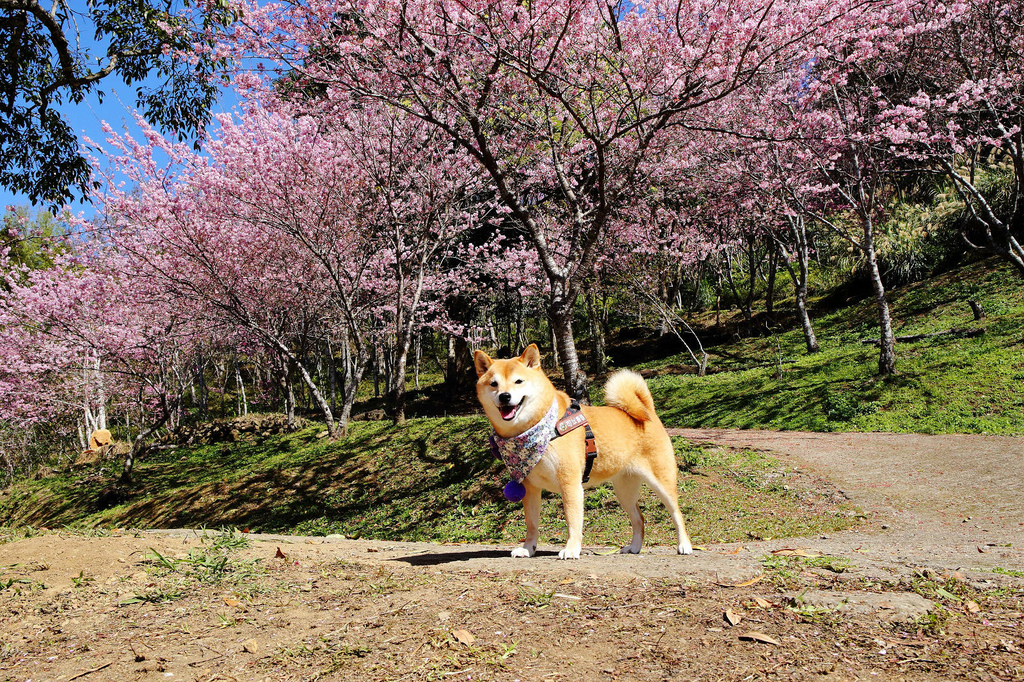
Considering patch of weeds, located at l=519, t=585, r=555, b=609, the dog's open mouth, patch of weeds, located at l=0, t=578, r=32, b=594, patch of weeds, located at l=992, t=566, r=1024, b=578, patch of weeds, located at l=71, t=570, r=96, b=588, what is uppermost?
the dog's open mouth

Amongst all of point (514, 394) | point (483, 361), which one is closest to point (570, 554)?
point (514, 394)

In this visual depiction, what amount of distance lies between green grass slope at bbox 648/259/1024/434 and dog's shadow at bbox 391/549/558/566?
911 cm

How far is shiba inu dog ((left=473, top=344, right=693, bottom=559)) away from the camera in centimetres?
446

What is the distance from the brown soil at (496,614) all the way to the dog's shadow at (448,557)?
0.10 feet

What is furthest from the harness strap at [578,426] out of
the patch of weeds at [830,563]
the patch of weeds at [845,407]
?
the patch of weeds at [845,407]

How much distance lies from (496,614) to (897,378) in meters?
12.7

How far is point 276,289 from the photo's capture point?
17094mm

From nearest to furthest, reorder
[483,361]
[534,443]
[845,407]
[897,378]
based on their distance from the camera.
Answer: [534,443]
[483,361]
[845,407]
[897,378]

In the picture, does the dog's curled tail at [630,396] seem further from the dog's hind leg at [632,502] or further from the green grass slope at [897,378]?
the green grass slope at [897,378]

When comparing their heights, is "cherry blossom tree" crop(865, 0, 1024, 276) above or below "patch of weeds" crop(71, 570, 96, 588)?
above

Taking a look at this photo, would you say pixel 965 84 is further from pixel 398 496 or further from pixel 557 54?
pixel 398 496

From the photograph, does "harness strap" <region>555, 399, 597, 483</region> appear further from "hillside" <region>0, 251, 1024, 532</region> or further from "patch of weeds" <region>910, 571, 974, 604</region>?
"hillside" <region>0, 251, 1024, 532</region>

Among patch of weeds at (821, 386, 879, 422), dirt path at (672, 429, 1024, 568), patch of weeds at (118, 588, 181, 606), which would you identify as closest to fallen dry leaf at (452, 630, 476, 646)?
patch of weeds at (118, 588, 181, 606)

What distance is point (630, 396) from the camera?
519 centimetres
